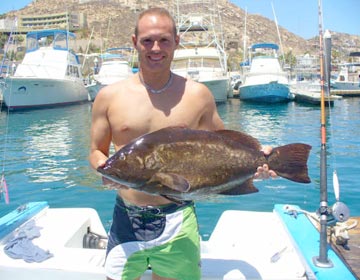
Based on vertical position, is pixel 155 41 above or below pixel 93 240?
above

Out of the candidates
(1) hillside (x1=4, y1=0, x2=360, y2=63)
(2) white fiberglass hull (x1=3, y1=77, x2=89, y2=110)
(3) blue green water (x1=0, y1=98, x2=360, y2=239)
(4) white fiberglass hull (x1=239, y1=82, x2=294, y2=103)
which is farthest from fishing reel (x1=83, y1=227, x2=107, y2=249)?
(1) hillside (x1=4, y1=0, x2=360, y2=63)

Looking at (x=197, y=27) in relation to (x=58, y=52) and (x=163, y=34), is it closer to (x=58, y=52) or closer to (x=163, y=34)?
(x=58, y=52)

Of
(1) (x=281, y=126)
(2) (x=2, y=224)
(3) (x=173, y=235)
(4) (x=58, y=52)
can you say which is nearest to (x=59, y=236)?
(2) (x=2, y=224)

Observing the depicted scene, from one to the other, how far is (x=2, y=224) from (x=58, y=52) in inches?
1356

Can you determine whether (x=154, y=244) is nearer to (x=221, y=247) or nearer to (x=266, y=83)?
(x=221, y=247)

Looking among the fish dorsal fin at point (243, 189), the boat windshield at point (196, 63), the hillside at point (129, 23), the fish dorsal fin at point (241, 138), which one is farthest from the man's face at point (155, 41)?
the hillside at point (129, 23)

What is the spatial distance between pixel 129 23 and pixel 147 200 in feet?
362

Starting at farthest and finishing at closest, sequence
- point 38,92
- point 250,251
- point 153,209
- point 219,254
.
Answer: point 38,92 → point 250,251 → point 219,254 → point 153,209

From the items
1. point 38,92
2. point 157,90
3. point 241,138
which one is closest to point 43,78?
point 38,92

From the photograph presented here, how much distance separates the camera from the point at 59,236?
3.93 m

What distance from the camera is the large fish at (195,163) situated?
212cm

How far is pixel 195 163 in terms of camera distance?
221 centimetres

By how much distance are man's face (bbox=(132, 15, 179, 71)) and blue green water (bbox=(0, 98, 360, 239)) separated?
4856 millimetres

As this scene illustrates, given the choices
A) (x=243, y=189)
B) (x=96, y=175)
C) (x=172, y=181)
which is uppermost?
(x=172, y=181)
